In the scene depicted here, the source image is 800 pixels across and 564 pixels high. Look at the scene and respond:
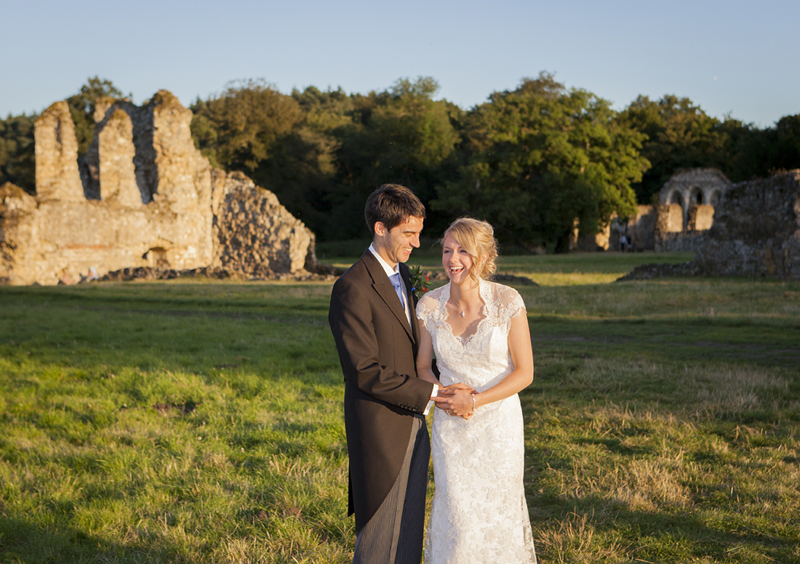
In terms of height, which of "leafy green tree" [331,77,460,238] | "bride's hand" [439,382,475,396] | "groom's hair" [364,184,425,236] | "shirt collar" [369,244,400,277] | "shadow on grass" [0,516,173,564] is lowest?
"shadow on grass" [0,516,173,564]

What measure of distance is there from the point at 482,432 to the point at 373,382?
71 cm

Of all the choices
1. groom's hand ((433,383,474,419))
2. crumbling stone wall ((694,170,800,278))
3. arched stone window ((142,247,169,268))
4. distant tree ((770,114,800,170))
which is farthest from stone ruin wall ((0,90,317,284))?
distant tree ((770,114,800,170))

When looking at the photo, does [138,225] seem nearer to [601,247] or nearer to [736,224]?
[736,224]

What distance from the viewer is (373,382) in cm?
290

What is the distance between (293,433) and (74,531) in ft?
7.36

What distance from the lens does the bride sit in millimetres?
3199

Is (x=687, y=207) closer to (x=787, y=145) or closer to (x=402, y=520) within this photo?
(x=787, y=145)

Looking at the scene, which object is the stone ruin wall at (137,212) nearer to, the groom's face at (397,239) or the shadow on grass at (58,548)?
the shadow on grass at (58,548)

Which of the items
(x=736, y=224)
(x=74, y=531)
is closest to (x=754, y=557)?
(x=74, y=531)

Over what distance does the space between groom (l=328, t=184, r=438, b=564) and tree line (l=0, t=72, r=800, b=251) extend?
131 feet

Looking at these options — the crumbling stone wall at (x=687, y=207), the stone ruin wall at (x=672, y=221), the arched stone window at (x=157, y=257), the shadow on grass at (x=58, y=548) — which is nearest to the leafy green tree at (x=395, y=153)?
the stone ruin wall at (x=672, y=221)

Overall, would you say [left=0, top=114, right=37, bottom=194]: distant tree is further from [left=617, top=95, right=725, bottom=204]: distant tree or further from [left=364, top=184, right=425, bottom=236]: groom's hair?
[left=617, top=95, right=725, bottom=204]: distant tree

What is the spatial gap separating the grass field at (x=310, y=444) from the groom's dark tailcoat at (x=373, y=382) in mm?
1293

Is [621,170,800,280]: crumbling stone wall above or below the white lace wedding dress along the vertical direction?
above
